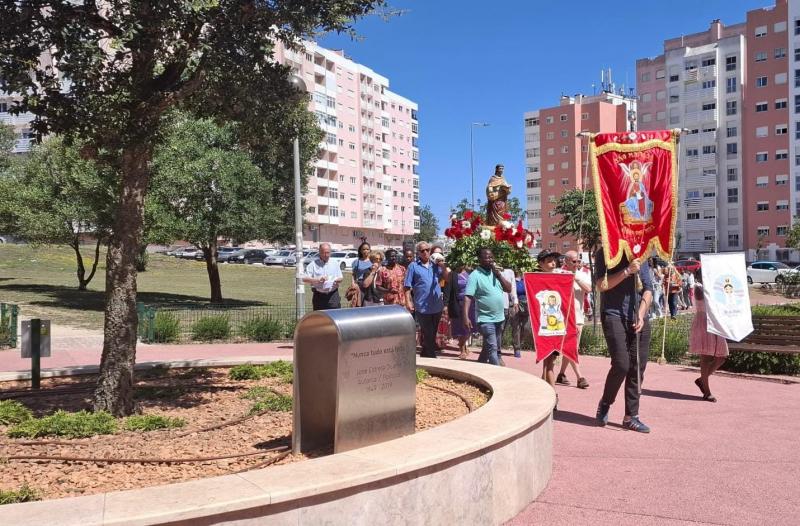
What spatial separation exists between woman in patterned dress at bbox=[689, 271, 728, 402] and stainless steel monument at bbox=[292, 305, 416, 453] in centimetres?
505

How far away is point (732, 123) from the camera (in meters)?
85.6

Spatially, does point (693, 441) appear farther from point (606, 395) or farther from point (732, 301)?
point (732, 301)

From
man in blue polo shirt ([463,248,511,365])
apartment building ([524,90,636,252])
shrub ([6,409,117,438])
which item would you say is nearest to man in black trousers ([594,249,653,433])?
man in blue polo shirt ([463,248,511,365])

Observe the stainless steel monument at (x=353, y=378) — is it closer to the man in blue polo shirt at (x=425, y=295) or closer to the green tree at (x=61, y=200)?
the man in blue polo shirt at (x=425, y=295)

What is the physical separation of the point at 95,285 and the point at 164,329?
23627 millimetres

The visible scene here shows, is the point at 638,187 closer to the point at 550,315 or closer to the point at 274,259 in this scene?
the point at 550,315

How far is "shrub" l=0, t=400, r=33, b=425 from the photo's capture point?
5727 mm

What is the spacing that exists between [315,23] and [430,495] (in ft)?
14.6

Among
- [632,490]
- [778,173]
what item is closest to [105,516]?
[632,490]

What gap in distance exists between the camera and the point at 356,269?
42.2ft

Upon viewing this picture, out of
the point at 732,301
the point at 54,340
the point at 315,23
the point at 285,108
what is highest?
the point at 315,23

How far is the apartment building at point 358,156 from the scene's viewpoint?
88.2 metres

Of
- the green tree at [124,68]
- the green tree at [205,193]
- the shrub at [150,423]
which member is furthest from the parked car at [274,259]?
the shrub at [150,423]

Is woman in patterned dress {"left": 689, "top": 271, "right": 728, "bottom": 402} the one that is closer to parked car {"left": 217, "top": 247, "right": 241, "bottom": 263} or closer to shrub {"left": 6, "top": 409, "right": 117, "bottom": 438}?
shrub {"left": 6, "top": 409, "right": 117, "bottom": 438}
